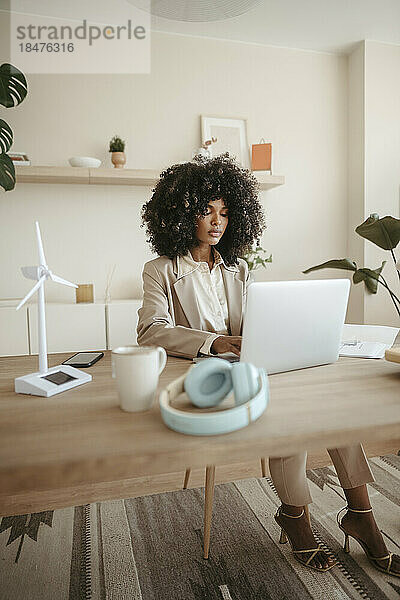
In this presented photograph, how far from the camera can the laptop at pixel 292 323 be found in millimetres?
1102

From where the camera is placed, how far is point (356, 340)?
1625mm

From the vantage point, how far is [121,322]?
3.34 meters

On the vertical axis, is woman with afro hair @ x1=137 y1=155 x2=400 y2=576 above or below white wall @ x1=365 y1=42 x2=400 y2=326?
below

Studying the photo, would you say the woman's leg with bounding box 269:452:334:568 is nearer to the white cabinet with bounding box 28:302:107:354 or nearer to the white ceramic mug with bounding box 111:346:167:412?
the white ceramic mug with bounding box 111:346:167:412

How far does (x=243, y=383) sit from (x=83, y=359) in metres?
0.66

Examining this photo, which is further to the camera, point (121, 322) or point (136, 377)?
point (121, 322)

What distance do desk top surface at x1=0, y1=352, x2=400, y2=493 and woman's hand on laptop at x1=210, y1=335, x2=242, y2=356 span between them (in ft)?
0.95

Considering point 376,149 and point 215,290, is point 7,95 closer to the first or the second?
point 215,290

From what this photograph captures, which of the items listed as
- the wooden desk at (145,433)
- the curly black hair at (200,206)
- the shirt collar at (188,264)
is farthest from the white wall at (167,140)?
the wooden desk at (145,433)

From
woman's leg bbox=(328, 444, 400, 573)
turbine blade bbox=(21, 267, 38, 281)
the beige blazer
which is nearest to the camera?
turbine blade bbox=(21, 267, 38, 281)

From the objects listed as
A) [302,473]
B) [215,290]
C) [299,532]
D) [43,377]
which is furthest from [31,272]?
[299,532]

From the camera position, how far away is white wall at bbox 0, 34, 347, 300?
353cm

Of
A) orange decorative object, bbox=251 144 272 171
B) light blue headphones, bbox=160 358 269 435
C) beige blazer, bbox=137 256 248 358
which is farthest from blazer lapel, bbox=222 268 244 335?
orange decorative object, bbox=251 144 272 171

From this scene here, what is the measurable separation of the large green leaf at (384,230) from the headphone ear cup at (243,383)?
1.07 meters
